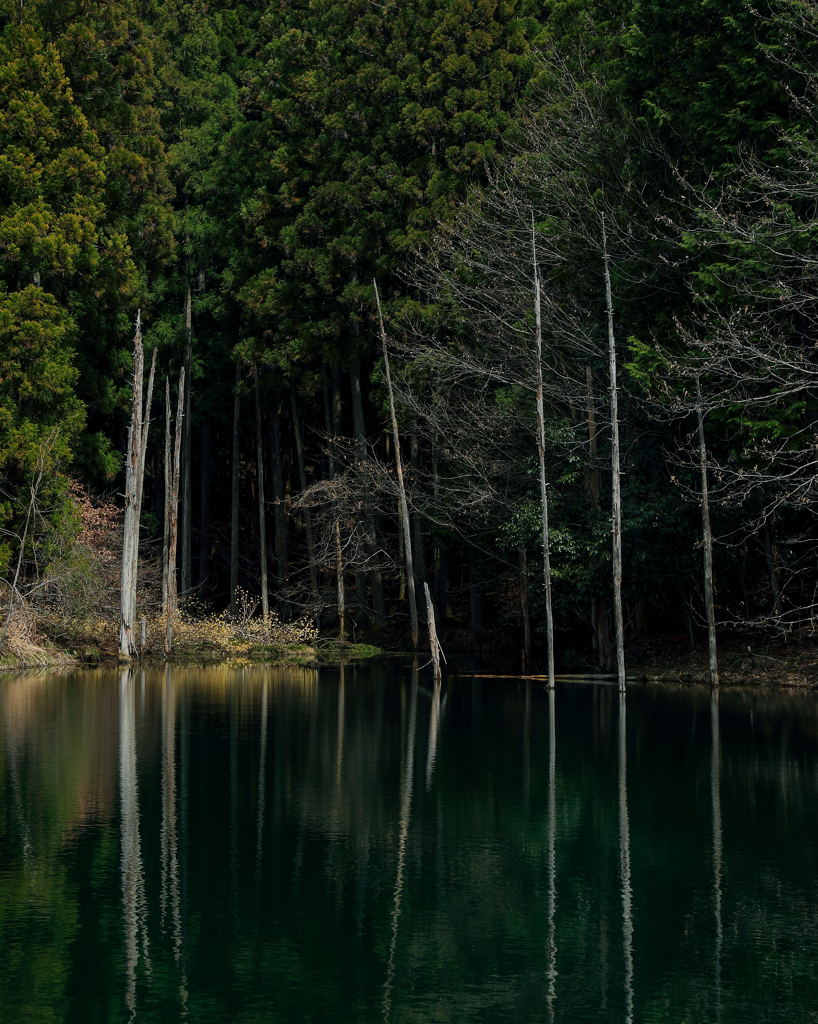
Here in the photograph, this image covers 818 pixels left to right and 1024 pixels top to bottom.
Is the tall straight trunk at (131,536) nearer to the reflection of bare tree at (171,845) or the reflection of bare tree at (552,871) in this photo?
the reflection of bare tree at (171,845)

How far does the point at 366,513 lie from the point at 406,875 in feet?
84.0

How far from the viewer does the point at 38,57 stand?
1129 inches

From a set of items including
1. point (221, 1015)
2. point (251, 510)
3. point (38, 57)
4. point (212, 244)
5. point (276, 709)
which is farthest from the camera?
point (251, 510)

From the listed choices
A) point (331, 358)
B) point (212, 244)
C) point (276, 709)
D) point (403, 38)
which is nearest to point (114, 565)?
point (331, 358)

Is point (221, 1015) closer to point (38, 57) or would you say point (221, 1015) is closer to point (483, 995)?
point (483, 995)

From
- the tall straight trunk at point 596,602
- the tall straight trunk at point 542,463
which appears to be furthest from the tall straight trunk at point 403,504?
the tall straight trunk at point 542,463

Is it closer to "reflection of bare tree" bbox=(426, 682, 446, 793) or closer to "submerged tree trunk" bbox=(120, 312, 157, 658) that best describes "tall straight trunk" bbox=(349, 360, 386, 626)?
"submerged tree trunk" bbox=(120, 312, 157, 658)

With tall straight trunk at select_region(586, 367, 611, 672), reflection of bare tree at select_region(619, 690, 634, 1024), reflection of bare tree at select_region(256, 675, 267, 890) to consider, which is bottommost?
reflection of bare tree at select_region(619, 690, 634, 1024)

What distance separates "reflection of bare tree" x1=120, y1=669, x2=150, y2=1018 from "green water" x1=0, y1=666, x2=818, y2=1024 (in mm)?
22

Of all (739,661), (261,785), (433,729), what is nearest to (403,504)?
(739,661)

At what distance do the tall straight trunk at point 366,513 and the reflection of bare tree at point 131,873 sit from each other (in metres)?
19.5

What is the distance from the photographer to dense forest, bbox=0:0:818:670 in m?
21.1

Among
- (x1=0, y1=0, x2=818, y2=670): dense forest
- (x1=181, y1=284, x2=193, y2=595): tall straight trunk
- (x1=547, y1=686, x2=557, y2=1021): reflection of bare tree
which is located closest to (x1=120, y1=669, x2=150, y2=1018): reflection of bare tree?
(x1=547, y1=686, x2=557, y2=1021): reflection of bare tree

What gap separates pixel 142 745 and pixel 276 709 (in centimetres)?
461
